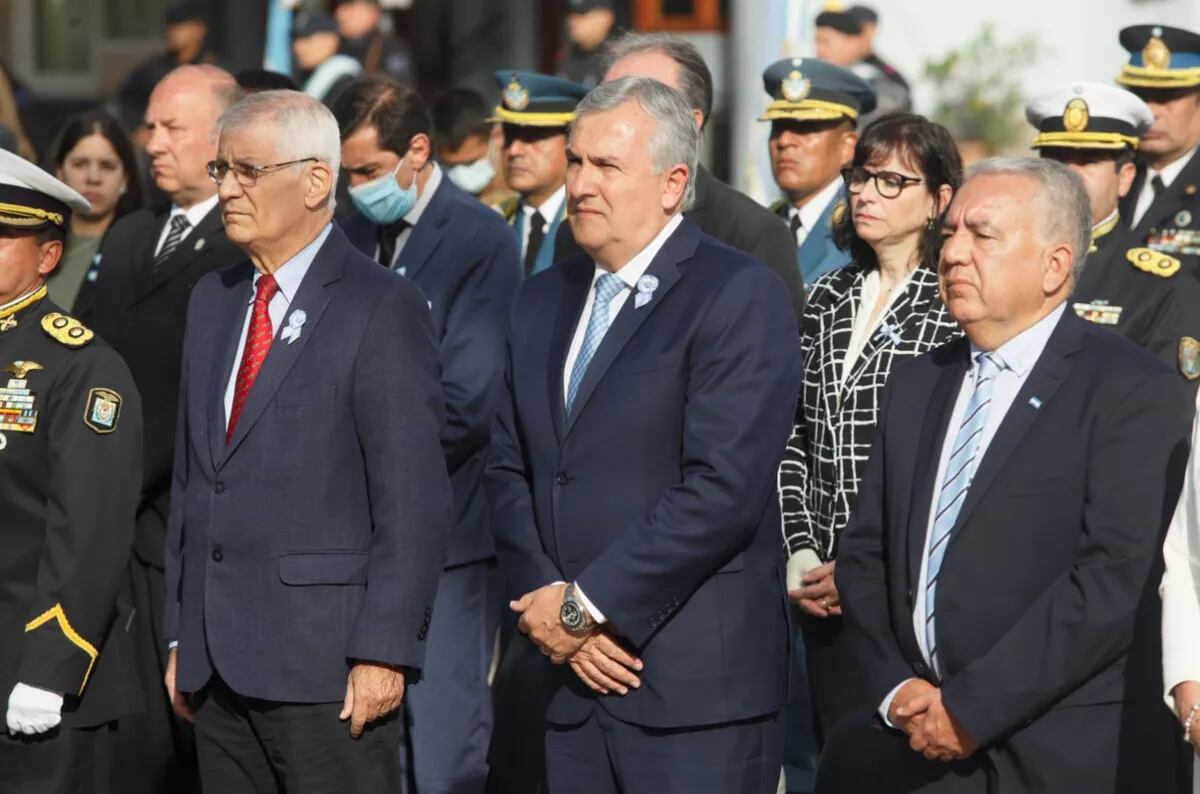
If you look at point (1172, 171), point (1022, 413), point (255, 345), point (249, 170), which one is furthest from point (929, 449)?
point (1172, 171)

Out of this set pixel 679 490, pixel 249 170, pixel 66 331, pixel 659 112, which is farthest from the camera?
pixel 66 331

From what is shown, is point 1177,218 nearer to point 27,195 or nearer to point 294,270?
point 294,270

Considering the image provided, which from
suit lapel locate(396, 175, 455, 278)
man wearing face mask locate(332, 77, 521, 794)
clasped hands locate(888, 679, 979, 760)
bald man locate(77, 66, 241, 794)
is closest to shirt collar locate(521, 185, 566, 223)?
man wearing face mask locate(332, 77, 521, 794)

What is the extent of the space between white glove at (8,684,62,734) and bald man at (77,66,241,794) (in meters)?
1.28

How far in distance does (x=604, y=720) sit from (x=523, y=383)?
0.84 meters

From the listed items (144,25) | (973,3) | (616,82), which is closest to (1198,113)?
(616,82)

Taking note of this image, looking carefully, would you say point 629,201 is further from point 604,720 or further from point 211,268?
point 211,268

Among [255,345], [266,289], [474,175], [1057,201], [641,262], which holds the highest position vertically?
[1057,201]

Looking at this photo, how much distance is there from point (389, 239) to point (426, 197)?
0.18m

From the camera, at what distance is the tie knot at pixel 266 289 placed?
5195mm

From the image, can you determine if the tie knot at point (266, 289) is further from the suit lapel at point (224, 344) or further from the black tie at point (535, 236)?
the black tie at point (535, 236)

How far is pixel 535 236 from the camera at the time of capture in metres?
7.77

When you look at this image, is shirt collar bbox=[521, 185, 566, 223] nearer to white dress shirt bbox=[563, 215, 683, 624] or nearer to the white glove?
white dress shirt bbox=[563, 215, 683, 624]

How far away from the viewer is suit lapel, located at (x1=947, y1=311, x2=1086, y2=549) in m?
Answer: 4.49
